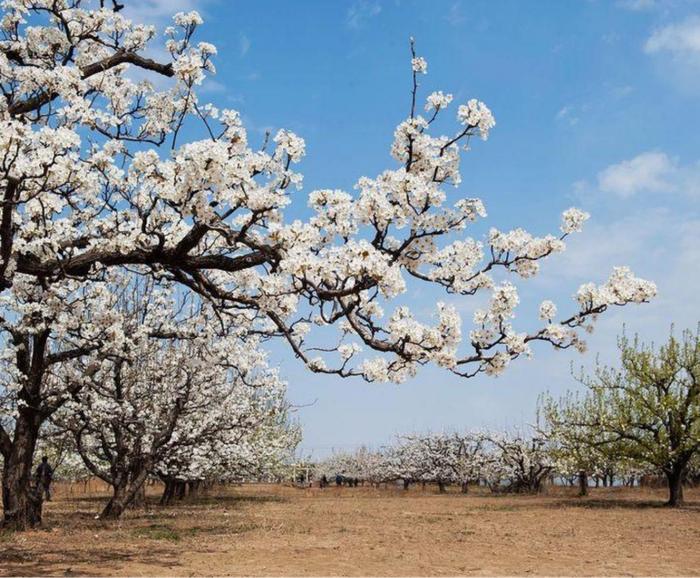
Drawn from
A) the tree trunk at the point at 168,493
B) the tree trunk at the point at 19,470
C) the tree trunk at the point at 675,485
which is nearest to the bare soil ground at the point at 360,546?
the tree trunk at the point at 19,470

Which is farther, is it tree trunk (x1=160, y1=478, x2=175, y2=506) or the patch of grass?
tree trunk (x1=160, y1=478, x2=175, y2=506)

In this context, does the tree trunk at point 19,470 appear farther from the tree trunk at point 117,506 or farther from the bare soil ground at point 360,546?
the tree trunk at point 117,506

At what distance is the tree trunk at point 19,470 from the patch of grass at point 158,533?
2712mm

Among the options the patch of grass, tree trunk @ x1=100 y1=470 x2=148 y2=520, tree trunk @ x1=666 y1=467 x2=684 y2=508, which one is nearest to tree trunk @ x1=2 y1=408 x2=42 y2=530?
the patch of grass

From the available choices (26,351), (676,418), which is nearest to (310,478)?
(676,418)

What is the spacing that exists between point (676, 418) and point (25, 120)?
83.1ft

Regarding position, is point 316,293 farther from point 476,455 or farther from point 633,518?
point 476,455

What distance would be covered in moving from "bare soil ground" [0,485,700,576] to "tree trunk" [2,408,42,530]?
610 mm

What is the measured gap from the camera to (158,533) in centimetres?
1688

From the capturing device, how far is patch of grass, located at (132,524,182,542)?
1607 centimetres

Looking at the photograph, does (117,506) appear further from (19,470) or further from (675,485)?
(675,485)

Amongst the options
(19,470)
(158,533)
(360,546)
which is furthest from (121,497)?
(360,546)

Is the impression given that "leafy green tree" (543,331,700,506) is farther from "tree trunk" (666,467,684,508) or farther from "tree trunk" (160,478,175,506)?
"tree trunk" (160,478,175,506)

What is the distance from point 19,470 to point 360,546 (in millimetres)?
8116
